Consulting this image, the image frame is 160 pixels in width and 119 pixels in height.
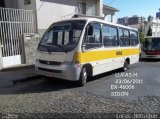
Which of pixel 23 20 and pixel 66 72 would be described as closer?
pixel 66 72

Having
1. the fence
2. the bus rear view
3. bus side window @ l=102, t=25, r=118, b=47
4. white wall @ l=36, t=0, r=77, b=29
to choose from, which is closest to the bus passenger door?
bus side window @ l=102, t=25, r=118, b=47

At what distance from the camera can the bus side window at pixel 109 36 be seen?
32.0 feet

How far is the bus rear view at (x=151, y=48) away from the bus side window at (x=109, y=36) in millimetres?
8493

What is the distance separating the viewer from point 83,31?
823cm

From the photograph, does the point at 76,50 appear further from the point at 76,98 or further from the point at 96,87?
the point at 76,98

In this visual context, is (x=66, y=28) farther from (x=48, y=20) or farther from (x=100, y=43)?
(x=48, y=20)

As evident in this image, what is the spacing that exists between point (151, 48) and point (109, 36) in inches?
386

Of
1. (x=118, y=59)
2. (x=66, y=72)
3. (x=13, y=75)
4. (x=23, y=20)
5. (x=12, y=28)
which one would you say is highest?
(x=23, y=20)

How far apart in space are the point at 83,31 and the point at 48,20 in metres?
7.54

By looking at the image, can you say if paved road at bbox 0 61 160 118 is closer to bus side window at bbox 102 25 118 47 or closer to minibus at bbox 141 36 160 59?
bus side window at bbox 102 25 118 47

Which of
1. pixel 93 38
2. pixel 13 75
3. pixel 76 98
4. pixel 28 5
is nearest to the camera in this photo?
pixel 76 98

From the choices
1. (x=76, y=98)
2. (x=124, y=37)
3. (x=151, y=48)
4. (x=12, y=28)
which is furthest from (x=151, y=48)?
(x=76, y=98)

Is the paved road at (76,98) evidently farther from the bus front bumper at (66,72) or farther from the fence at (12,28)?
the fence at (12,28)

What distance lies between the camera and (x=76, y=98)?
6723 millimetres
